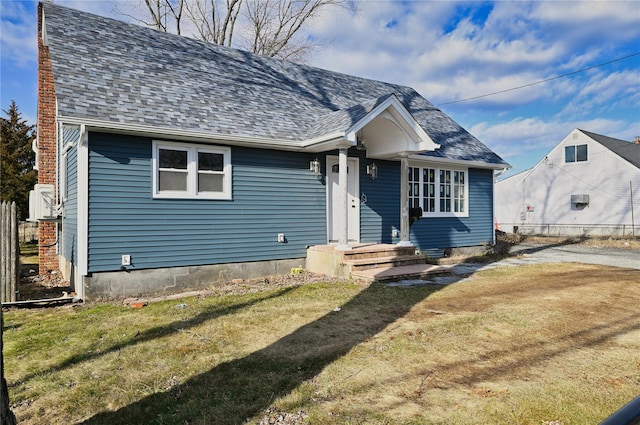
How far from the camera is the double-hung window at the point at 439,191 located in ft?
39.6

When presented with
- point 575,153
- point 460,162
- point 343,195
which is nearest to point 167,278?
point 343,195

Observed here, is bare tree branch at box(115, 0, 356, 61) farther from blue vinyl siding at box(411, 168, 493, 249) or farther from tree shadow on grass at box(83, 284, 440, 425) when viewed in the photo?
tree shadow on grass at box(83, 284, 440, 425)

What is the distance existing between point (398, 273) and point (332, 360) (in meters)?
4.70

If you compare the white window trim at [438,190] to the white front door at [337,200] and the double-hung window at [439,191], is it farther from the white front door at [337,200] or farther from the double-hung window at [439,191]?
the white front door at [337,200]

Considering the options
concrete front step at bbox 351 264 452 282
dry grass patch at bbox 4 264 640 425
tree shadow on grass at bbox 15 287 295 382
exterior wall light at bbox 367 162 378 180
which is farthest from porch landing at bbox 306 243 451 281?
exterior wall light at bbox 367 162 378 180

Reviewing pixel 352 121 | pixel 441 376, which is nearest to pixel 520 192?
pixel 352 121

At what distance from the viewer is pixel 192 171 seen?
830 cm

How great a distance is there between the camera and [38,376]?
3.90 meters

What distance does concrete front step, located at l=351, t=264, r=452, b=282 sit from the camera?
328 inches

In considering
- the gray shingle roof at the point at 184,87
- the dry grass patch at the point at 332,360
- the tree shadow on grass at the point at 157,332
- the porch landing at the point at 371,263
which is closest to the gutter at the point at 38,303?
the dry grass patch at the point at 332,360

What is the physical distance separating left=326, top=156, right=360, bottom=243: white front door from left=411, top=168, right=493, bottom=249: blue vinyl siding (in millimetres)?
2124

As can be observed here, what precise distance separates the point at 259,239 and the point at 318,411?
6.32 metres

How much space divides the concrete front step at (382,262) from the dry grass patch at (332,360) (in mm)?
1834

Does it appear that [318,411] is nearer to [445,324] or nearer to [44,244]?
[445,324]
